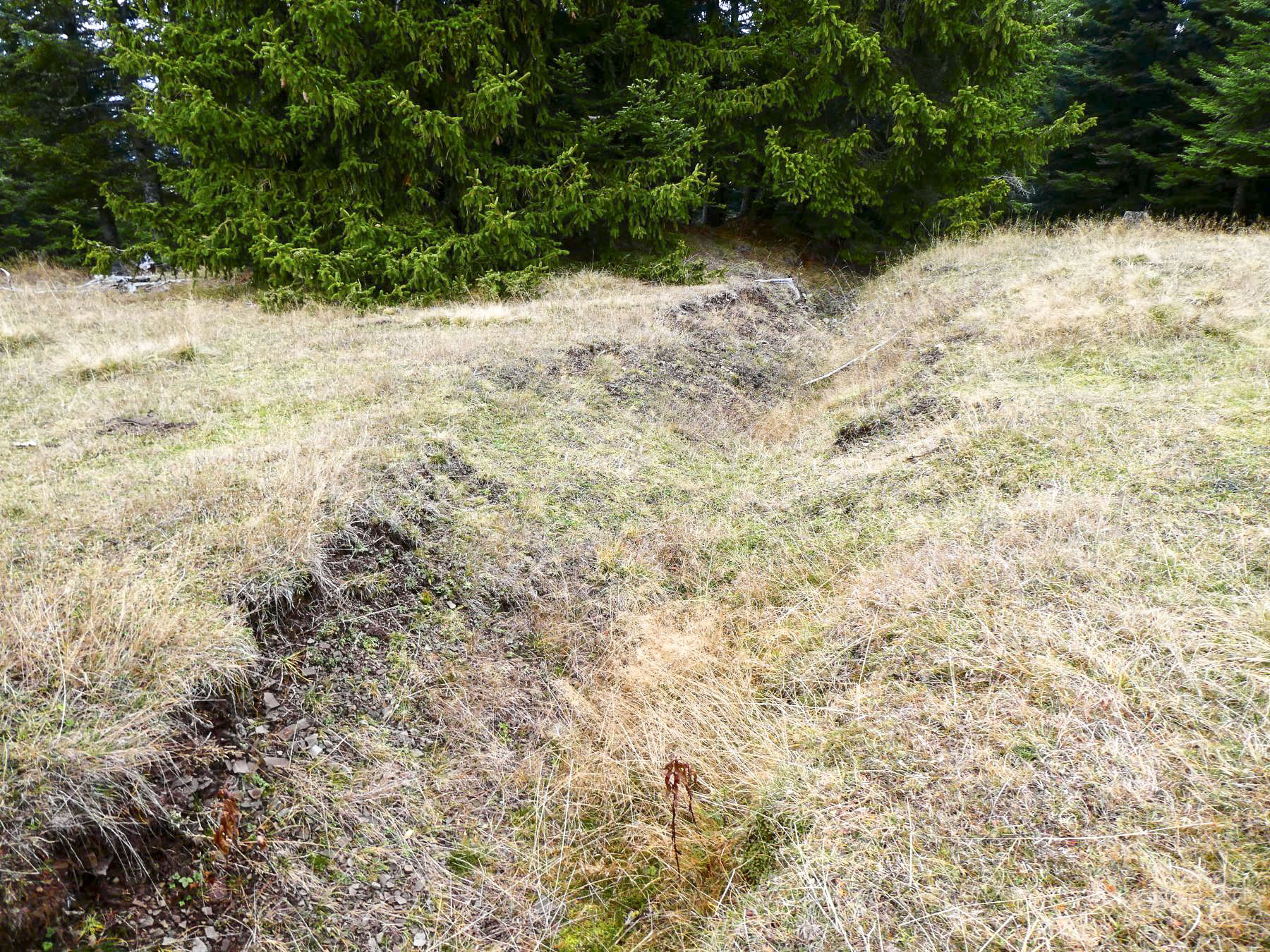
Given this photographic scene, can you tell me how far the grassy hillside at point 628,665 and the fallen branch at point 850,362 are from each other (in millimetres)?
2283

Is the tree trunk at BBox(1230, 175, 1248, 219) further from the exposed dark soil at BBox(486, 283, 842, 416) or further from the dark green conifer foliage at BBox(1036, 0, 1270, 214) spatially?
the exposed dark soil at BBox(486, 283, 842, 416)

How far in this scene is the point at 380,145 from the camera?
433 inches

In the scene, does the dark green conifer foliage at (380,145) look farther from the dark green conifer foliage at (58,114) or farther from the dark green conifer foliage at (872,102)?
the dark green conifer foliage at (58,114)

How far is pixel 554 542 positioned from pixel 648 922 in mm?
2735

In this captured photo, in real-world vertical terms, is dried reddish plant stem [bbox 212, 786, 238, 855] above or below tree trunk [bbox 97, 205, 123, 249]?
below

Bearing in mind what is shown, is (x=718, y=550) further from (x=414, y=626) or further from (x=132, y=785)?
(x=132, y=785)

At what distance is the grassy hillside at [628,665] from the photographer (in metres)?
2.30

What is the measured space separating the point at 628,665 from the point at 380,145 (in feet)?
35.9

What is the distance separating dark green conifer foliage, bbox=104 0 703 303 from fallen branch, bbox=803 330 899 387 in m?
5.02

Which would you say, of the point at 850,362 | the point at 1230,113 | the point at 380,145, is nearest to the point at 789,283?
the point at 850,362

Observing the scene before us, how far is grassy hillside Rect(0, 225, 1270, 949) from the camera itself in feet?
7.54

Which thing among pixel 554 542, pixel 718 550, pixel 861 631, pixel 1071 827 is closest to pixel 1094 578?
pixel 861 631

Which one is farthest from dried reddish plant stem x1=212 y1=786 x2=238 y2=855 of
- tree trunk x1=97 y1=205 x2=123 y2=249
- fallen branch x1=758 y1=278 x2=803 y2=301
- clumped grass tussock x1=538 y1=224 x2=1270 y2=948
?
tree trunk x1=97 y1=205 x2=123 y2=249

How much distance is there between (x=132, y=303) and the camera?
35.3ft
